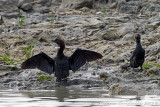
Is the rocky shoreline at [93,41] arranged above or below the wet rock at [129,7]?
below

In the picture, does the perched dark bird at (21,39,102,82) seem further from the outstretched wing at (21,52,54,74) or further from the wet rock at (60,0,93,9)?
the wet rock at (60,0,93,9)

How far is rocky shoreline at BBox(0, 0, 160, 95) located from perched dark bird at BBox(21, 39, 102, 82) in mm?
283

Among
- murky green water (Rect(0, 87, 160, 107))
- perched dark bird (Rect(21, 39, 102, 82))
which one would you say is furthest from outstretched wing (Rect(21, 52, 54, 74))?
murky green water (Rect(0, 87, 160, 107))

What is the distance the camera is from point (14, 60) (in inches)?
481

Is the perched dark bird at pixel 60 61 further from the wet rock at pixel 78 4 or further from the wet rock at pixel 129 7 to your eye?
the wet rock at pixel 78 4

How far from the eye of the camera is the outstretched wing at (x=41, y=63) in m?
10.5

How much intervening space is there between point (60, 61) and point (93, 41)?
4.31 m

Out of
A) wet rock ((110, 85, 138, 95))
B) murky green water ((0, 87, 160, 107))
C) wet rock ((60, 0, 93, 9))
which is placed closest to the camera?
murky green water ((0, 87, 160, 107))

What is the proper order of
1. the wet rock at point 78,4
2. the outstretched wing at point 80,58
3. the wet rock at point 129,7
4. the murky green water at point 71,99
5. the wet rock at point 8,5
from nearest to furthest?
the murky green water at point 71,99 < the outstretched wing at point 80,58 < the wet rock at point 129,7 < the wet rock at point 78,4 < the wet rock at point 8,5

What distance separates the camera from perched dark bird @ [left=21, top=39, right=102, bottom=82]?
10.3 m

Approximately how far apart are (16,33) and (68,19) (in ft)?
9.76

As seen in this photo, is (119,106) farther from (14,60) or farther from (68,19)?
(68,19)

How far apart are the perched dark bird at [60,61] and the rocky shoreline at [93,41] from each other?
283mm

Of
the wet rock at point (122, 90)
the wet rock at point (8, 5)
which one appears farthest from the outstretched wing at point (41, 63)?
the wet rock at point (8, 5)
